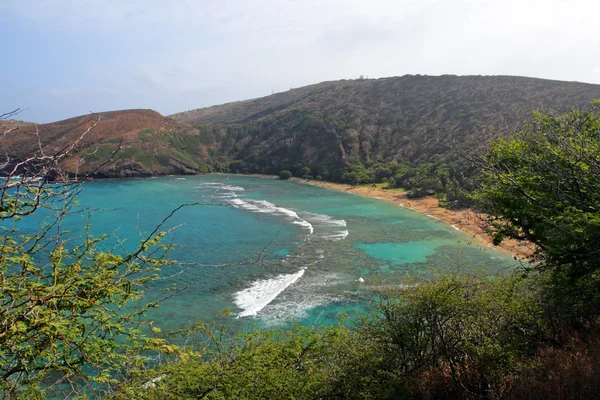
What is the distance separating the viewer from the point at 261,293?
82.5 ft

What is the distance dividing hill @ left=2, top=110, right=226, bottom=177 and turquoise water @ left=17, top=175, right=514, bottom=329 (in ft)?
99.5

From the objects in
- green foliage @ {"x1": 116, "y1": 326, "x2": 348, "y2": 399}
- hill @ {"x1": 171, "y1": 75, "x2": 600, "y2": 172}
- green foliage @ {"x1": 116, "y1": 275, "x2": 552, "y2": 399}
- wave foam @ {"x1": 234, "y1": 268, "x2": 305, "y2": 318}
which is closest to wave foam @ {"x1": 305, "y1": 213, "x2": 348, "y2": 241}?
wave foam @ {"x1": 234, "y1": 268, "x2": 305, "y2": 318}

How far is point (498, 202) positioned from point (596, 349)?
602cm

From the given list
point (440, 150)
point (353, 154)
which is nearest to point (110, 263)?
point (440, 150)

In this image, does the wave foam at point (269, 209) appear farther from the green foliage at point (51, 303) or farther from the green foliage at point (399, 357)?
the green foliage at point (51, 303)

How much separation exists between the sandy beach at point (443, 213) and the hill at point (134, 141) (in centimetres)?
3908

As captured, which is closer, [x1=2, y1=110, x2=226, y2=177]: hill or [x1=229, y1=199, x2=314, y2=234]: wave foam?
[x1=229, y1=199, x2=314, y2=234]: wave foam

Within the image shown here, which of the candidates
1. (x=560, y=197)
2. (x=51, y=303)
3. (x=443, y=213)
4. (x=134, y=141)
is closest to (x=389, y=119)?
(x=443, y=213)

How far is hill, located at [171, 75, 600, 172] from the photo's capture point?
82.8 metres

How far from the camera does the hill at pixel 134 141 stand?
296 feet

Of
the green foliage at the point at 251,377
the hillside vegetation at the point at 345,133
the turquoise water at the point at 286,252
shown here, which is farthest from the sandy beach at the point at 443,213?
the green foliage at the point at 251,377

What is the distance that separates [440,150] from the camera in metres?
81.8

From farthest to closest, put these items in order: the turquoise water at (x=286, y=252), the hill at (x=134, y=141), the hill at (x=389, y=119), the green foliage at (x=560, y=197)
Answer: the hill at (x=134, y=141) < the hill at (x=389, y=119) < the turquoise water at (x=286, y=252) < the green foliage at (x=560, y=197)

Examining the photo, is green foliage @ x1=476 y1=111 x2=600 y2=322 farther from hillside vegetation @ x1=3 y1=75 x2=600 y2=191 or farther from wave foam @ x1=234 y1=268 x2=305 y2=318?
hillside vegetation @ x1=3 y1=75 x2=600 y2=191
